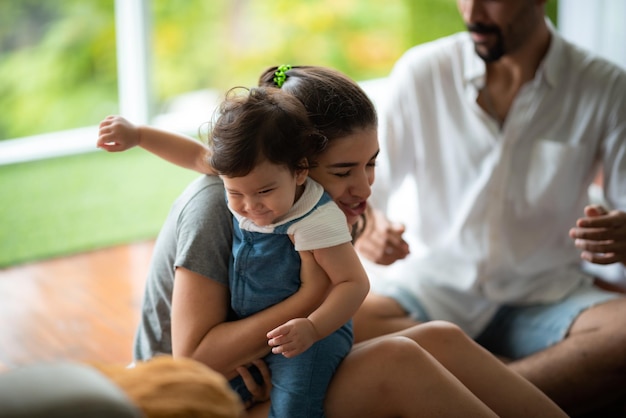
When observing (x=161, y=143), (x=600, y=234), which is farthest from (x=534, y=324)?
(x=161, y=143)

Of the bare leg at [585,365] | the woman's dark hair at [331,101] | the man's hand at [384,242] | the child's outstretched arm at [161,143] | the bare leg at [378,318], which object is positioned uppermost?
the woman's dark hair at [331,101]

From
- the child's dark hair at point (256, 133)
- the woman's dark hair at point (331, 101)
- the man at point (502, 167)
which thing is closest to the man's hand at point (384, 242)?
the man at point (502, 167)

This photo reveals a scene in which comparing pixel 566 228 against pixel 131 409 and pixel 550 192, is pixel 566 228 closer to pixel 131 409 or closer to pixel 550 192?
pixel 550 192

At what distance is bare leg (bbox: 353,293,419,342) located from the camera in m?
1.91

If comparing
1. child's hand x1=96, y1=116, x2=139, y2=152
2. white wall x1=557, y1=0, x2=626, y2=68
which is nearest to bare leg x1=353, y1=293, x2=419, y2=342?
child's hand x1=96, y1=116, x2=139, y2=152

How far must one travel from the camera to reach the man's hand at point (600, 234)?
72.2 inches

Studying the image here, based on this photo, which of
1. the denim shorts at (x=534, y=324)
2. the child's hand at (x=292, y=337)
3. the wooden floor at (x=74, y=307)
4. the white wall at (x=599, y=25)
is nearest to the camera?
the child's hand at (x=292, y=337)

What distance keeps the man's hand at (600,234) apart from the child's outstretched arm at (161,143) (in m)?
0.80

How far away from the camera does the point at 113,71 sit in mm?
5406

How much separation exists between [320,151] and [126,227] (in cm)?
215

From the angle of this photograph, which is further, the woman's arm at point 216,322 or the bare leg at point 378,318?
the bare leg at point 378,318

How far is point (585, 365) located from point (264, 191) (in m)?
0.95

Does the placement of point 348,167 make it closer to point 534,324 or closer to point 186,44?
point 534,324

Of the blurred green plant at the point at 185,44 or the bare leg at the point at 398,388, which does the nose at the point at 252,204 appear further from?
the blurred green plant at the point at 185,44
